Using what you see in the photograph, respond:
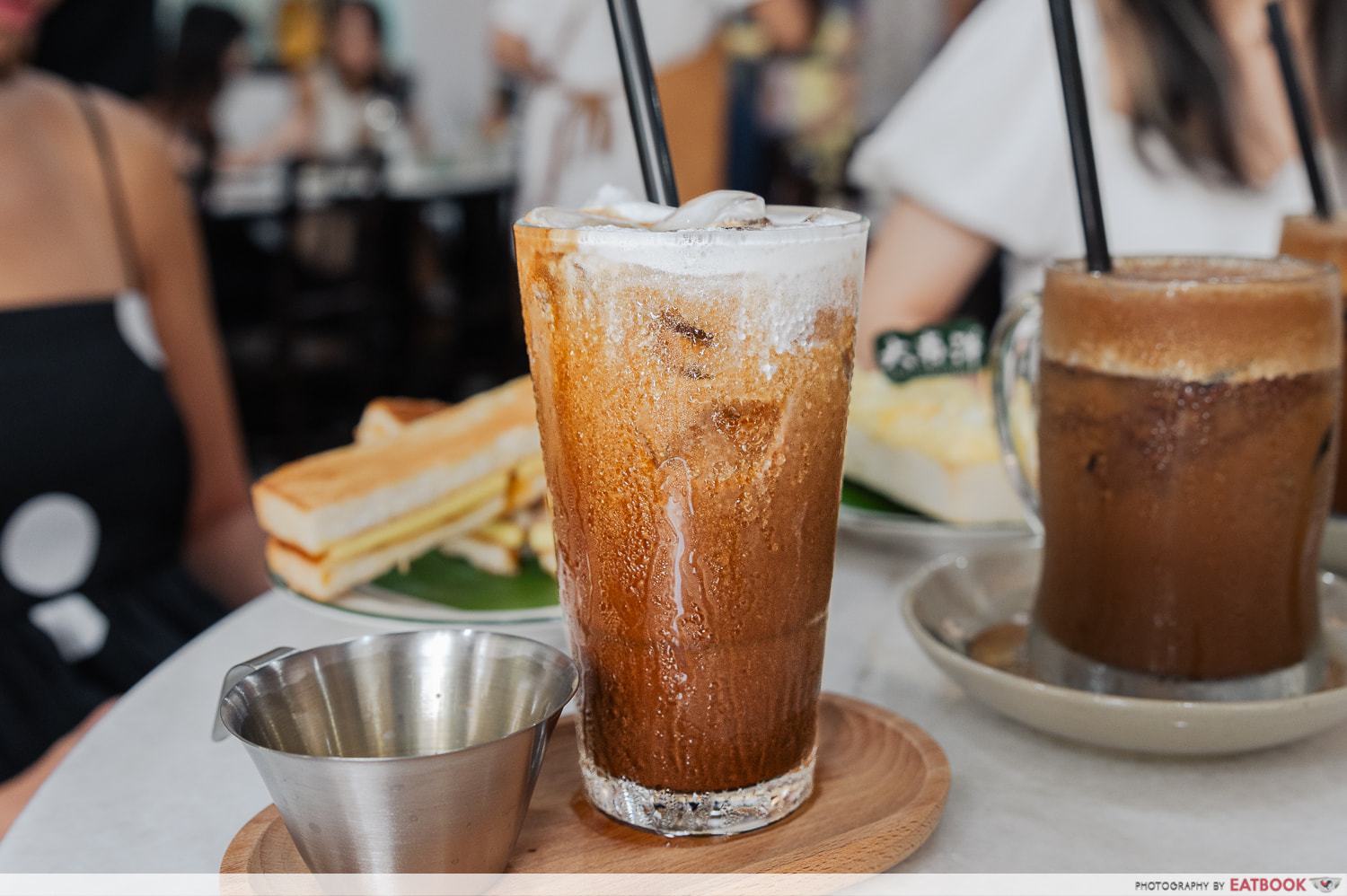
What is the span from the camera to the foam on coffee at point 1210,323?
569 millimetres

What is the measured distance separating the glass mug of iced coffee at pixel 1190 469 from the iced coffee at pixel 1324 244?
0.21 m

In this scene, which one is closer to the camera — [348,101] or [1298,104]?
[1298,104]

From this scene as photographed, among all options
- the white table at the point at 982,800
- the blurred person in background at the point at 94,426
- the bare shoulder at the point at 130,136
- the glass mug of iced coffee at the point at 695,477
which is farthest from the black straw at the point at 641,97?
the bare shoulder at the point at 130,136

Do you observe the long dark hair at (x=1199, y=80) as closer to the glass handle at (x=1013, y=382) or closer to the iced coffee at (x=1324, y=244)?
the iced coffee at (x=1324, y=244)

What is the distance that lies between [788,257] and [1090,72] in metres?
1.64

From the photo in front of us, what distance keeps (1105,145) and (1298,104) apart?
1035 mm

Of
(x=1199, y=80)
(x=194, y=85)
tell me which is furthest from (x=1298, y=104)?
(x=194, y=85)

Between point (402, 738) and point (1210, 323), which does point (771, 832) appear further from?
point (1210, 323)

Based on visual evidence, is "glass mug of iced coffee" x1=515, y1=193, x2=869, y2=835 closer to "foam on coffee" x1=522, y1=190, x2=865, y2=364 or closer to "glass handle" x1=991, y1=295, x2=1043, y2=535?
"foam on coffee" x1=522, y1=190, x2=865, y2=364

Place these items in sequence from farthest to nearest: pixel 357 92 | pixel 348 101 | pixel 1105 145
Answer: pixel 357 92 → pixel 348 101 → pixel 1105 145

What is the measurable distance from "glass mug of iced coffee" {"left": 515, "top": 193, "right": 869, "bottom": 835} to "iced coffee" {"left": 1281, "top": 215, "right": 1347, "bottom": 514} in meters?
0.48

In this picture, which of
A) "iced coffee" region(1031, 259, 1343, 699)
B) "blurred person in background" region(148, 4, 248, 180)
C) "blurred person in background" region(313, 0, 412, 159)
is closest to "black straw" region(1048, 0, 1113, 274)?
"iced coffee" region(1031, 259, 1343, 699)

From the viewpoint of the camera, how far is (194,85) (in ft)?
15.7

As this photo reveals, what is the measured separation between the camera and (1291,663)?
0.63 metres
